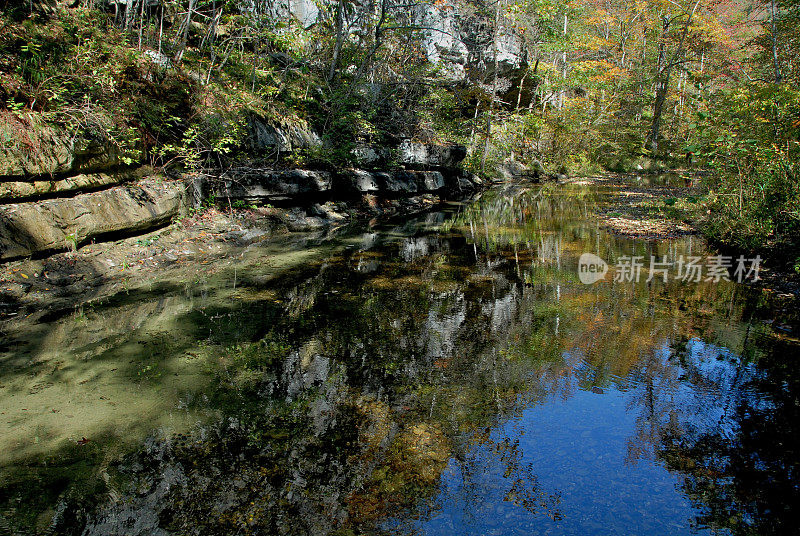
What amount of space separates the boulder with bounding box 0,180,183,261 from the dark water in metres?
1.67

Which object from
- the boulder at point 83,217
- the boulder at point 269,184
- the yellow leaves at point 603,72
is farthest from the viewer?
the yellow leaves at point 603,72

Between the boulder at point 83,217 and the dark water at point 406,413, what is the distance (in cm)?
167

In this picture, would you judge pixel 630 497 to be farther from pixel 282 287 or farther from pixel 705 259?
pixel 705 259

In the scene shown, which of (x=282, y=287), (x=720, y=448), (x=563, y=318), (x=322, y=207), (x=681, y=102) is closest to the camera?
(x=720, y=448)

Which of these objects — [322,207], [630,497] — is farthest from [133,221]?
[630,497]

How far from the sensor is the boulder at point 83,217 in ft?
20.9

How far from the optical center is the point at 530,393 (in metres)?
4.09

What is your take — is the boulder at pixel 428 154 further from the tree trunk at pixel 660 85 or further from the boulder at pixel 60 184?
the tree trunk at pixel 660 85

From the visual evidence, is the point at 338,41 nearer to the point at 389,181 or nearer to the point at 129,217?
the point at 389,181

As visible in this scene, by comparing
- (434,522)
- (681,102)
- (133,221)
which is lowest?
(434,522)

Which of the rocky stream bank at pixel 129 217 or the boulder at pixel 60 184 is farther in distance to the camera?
the boulder at pixel 60 184

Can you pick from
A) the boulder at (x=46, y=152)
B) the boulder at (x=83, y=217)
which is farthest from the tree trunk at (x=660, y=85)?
the boulder at (x=46, y=152)

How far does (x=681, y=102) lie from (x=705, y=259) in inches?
1310

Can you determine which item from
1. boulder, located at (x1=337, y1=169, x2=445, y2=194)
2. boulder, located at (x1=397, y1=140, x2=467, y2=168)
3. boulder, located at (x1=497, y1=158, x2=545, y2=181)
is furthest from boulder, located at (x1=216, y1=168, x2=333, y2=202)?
boulder, located at (x1=497, y1=158, x2=545, y2=181)
